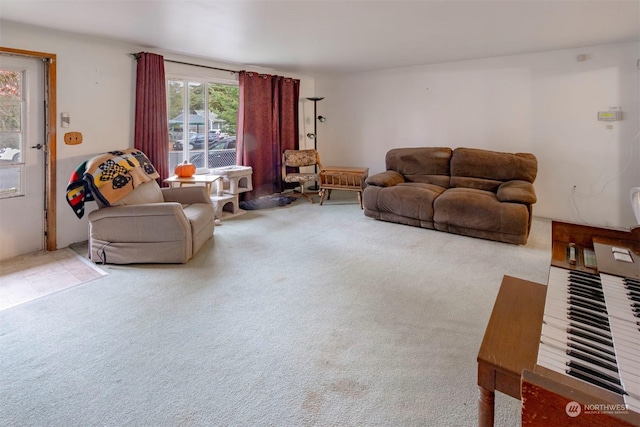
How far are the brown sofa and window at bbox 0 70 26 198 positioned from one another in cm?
376

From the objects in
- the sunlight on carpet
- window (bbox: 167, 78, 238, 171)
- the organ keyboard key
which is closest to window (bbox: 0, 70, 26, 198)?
the sunlight on carpet

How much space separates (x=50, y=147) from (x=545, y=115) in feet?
18.9

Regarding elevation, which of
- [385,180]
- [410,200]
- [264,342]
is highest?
[385,180]

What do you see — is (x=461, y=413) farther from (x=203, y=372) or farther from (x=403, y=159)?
(x=403, y=159)

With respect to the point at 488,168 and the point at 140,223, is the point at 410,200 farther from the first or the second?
the point at 140,223

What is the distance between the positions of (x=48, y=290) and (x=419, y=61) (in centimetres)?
517

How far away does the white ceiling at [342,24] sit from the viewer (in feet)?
9.27

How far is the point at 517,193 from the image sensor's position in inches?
154

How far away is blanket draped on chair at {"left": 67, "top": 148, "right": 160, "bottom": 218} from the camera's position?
3.21 m

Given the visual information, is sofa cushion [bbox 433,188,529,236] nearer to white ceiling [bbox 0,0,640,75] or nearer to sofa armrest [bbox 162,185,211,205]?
white ceiling [bbox 0,0,640,75]

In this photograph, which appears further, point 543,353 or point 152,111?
point 152,111

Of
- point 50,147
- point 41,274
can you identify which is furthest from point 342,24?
point 41,274

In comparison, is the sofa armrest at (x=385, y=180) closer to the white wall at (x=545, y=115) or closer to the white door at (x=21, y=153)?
the white wall at (x=545, y=115)

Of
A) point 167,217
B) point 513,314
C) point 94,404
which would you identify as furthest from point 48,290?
point 513,314
